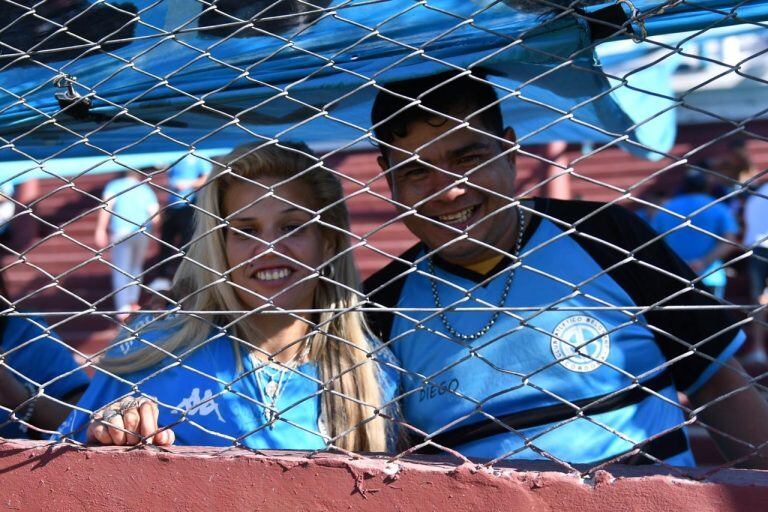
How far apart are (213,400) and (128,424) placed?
0.69 feet

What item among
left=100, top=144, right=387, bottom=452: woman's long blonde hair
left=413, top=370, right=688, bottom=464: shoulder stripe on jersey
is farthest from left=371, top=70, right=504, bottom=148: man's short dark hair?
left=413, top=370, right=688, bottom=464: shoulder stripe on jersey

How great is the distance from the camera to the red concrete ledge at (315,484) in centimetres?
158

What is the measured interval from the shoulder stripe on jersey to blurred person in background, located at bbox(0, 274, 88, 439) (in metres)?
1.12

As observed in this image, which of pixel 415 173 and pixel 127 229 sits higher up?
pixel 415 173

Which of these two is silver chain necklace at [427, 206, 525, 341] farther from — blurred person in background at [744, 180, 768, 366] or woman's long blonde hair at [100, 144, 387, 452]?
blurred person in background at [744, 180, 768, 366]

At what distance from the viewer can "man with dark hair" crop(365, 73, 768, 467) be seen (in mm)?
2123

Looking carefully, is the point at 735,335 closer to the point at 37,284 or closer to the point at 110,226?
the point at 110,226

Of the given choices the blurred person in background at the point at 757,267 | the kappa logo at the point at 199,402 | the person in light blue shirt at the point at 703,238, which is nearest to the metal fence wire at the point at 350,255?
the kappa logo at the point at 199,402

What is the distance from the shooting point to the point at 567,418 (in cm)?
209

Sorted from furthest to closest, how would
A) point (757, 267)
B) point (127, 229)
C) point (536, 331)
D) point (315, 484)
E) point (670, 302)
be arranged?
point (127, 229)
point (757, 267)
point (670, 302)
point (536, 331)
point (315, 484)

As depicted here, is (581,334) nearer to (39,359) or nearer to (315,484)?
(315,484)

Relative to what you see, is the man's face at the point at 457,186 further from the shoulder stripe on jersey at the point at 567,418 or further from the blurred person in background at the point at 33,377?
the blurred person in background at the point at 33,377

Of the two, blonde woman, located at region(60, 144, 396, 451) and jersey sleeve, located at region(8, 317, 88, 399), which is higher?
blonde woman, located at region(60, 144, 396, 451)

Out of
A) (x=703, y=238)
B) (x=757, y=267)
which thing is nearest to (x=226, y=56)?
(x=703, y=238)
